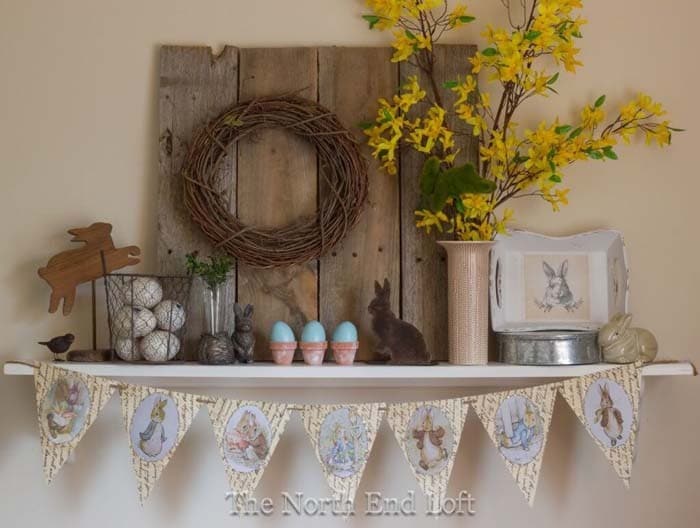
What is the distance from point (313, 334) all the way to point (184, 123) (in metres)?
0.51

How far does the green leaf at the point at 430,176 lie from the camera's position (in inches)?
72.8

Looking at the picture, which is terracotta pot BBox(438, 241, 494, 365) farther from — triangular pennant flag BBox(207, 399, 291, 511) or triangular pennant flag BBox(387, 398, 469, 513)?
triangular pennant flag BBox(207, 399, 291, 511)

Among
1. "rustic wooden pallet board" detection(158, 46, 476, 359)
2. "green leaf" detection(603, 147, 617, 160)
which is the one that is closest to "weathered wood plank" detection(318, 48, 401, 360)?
"rustic wooden pallet board" detection(158, 46, 476, 359)

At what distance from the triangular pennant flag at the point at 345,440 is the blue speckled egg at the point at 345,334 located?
0.46ft

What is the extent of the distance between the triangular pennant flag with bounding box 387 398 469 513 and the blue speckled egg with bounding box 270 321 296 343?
24 centimetres

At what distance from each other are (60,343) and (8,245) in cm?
28

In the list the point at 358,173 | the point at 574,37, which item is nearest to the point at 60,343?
the point at 358,173

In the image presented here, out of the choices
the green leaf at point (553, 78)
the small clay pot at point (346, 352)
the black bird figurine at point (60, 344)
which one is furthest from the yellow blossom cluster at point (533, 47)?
the black bird figurine at point (60, 344)

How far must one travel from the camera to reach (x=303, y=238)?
1905 millimetres

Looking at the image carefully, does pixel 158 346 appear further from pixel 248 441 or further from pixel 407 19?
pixel 407 19

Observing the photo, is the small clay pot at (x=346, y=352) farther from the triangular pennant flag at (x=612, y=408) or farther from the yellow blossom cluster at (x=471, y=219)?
the triangular pennant flag at (x=612, y=408)

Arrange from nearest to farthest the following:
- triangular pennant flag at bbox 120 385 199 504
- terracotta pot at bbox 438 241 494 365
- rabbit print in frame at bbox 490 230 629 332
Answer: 1. triangular pennant flag at bbox 120 385 199 504
2. terracotta pot at bbox 438 241 494 365
3. rabbit print in frame at bbox 490 230 629 332

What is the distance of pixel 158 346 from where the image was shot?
180 cm

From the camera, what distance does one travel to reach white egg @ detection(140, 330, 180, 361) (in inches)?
70.6
